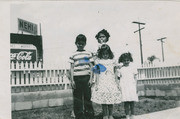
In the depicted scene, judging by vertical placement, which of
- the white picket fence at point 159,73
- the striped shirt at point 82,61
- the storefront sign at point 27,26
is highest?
the storefront sign at point 27,26

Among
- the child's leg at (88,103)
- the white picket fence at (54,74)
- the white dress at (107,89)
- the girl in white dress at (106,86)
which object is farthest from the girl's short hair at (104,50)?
the white picket fence at (54,74)

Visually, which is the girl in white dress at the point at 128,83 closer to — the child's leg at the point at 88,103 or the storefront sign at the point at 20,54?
the child's leg at the point at 88,103

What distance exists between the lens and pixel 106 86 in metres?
2.91

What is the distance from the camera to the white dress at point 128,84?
9.93ft

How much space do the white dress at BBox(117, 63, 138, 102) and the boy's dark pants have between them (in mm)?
528

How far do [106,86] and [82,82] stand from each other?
0.38 m

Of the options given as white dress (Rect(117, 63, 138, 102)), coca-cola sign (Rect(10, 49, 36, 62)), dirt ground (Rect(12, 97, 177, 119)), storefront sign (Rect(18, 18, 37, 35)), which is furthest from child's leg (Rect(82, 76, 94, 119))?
storefront sign (Rect(18, 18, 37, 35))

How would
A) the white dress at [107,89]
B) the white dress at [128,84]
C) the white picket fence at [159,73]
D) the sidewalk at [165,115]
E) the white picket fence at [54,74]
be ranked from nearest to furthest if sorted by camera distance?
the white dress at [107,89] < the white dress at [128,84] < the sidewalk at [165,115] < the white picket fence at [54,74] < the white picket fence at [159,73]

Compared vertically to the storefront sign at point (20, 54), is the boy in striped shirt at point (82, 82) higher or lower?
lower

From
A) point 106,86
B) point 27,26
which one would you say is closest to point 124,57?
point 106,86

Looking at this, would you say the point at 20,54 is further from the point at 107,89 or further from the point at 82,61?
the point at 107,89

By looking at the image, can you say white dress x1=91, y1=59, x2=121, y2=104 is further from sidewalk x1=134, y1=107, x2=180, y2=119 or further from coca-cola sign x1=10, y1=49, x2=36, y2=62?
coca-cola sign x1=10, y1=49, x2=36, y2=62

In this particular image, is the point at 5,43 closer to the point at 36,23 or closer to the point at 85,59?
the point at 36,23

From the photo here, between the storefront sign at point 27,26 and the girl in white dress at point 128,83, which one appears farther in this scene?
the storefront sign at point 27,26
